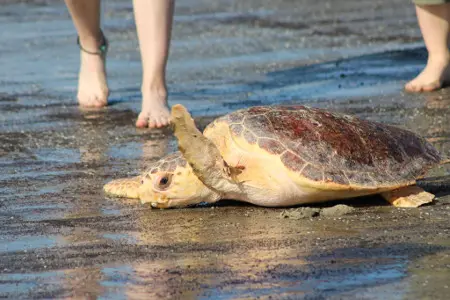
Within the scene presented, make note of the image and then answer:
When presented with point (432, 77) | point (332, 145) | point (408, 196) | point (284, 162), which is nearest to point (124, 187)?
point (284, 162)

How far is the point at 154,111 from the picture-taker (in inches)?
235

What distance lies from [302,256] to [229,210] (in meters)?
0.75

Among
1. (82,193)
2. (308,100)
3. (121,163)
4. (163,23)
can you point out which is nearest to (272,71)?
(308,100)

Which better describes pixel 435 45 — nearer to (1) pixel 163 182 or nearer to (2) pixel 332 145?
(2) pixel 332 145

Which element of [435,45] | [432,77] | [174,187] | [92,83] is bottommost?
[92,83]

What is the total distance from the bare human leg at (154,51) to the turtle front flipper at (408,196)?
1.95m

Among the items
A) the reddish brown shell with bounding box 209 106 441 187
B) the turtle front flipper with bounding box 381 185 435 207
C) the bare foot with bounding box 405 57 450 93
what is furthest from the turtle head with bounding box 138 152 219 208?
the bare foot with bounding box 405 57 450 93

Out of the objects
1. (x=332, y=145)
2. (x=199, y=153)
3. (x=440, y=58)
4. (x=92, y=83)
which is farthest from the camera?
(x=440, y=58)

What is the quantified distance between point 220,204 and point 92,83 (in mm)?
2505

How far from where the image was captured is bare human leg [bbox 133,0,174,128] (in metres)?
5.95

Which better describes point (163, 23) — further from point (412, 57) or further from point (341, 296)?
point (341, 296)

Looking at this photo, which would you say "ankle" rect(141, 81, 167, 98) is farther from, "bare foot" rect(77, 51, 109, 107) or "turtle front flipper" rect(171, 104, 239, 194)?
"turtle front flipper" rect(171, 104, 239, 194)

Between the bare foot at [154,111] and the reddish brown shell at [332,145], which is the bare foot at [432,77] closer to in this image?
the bare foot at [154,111]

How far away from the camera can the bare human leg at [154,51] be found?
595 cm
